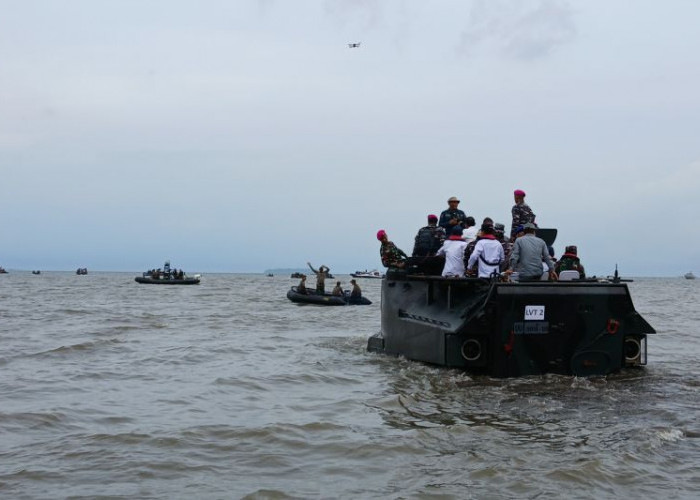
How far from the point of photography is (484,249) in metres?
10.9

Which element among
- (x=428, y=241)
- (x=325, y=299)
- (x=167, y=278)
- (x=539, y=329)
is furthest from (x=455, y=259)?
(x=167, y=278)

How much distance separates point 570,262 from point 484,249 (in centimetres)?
230

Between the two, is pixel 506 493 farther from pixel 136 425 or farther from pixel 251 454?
pixel 136 425

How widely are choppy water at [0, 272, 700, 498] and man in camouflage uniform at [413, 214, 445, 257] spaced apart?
68.1 inches

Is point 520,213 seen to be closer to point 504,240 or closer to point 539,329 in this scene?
point 504,240

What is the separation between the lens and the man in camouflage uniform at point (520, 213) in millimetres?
12070

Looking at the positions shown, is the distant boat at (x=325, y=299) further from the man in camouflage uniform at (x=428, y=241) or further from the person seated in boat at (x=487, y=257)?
the person seated in boat at (x=487, y=257)

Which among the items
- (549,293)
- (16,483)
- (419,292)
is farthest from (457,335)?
(16,483)

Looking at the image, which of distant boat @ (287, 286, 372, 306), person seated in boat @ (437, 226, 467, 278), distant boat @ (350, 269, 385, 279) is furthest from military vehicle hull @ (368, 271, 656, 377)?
distant boat @ (350, 269, 385, 279)

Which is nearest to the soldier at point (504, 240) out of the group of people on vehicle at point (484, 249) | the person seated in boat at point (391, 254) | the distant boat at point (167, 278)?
the group of people on vehicle at point (484, 249)

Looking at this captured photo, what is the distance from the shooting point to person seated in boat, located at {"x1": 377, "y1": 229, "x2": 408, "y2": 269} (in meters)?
13.1

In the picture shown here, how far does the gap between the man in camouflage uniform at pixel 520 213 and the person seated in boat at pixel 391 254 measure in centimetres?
187

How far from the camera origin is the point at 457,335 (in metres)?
10.1

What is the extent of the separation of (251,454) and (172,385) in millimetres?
4305
